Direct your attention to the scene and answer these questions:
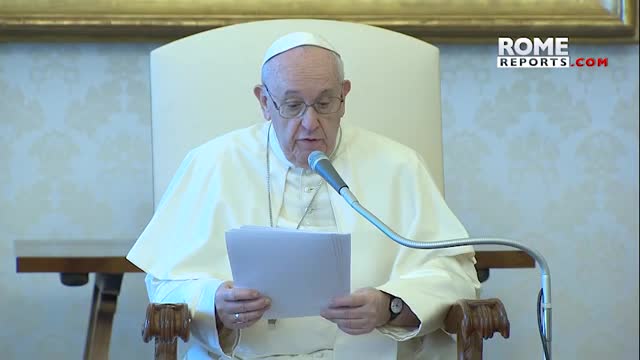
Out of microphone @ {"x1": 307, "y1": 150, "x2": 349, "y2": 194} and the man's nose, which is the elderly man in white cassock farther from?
microphone @ {"x1": 307, "y1": 150, "x2": 349, "y2": 194}

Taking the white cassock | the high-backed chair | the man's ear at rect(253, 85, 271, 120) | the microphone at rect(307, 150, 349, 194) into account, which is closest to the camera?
the microphone at rect(307, 150, 349, 194)

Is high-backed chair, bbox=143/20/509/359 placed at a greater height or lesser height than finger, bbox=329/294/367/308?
greater

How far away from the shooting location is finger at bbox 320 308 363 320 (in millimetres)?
2207

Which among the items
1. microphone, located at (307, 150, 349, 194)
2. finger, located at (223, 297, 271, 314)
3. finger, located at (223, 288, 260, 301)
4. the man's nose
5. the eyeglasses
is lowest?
finger, located at (223, 297, 271, 314)

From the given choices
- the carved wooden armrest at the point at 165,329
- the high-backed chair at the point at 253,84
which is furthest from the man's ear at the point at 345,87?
the carved wooden armrest at the point at 165,329

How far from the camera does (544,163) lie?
3.84m

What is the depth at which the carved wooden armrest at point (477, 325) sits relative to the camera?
2.14m

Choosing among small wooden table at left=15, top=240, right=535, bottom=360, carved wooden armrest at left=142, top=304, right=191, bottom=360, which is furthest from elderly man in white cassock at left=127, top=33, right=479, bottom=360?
small wooden table at left=15, top=240, right=535, bottom=360

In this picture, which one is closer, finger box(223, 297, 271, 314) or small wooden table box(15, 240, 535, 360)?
finger box(223, 297, 271, 314)

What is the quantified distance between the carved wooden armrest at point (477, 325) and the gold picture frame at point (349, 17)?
67.6 inches

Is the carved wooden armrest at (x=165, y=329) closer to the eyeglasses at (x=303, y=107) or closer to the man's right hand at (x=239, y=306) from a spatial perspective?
the man's right hand at (x=239, y=306)

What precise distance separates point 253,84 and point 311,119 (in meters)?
0.52

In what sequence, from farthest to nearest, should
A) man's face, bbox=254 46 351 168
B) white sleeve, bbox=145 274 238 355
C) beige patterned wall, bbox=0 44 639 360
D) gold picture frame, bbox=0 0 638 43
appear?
beige patterned wall, bbox=0 44 639 360, gold picture frame, bbox=0 0 638 43, man's face, bbox=254 46 351 168, white sleeve, bbox=145 274 238 355

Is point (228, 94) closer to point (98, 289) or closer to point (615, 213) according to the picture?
point (98, 289)
